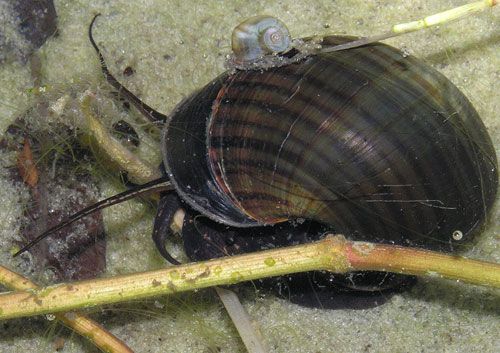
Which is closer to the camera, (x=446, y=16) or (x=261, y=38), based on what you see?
(x=446, y=16)

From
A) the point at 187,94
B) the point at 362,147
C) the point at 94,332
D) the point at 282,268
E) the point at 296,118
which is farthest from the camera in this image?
the point at 187,94

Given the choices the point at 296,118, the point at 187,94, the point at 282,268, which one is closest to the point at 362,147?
the point at 296,118

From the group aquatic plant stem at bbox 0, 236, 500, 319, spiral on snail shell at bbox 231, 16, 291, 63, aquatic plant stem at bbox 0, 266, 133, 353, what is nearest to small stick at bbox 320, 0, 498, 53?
spiral on snail shell at bbox 231, 16, 291, 63

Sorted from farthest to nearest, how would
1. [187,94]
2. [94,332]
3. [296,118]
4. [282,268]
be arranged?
[187,94] < [94,332] < [296,118] < [282,268]

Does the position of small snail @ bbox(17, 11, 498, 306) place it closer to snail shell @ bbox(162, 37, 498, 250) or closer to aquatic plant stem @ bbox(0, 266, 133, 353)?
snail shell @ bbox(162, 37, 498, 250)

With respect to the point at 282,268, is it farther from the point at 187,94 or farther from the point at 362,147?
the point at 187,94

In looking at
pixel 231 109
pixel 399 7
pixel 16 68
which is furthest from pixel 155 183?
pixel 399 7
